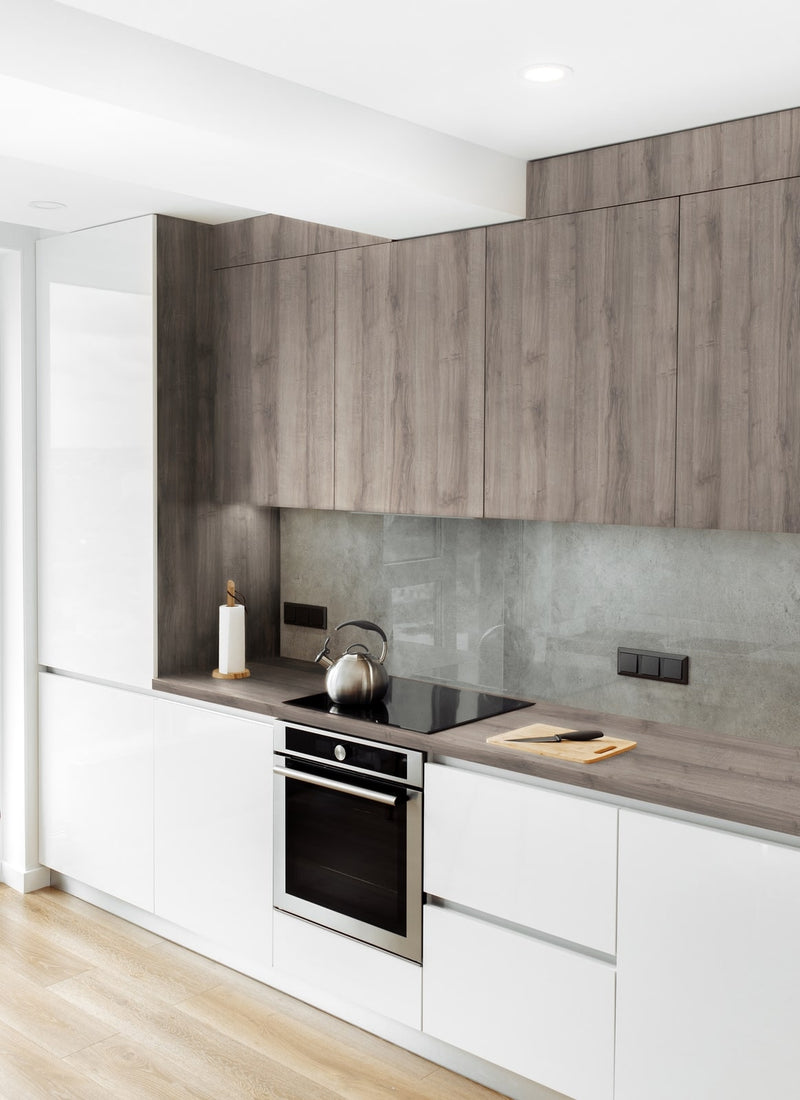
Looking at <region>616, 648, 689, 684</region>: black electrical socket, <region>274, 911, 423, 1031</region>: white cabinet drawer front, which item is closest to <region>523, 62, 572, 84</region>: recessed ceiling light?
<region>616, 648, 689, 684</region>: black electrical socket

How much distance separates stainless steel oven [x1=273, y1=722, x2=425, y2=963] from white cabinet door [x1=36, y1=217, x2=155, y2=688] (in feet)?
2.46

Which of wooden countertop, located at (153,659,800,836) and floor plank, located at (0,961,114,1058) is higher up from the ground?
wooden countertop, located at (153,659,800,836)

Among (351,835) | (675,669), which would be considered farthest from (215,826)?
(675,669)

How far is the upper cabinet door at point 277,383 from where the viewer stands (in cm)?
334

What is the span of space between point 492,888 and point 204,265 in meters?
2.25

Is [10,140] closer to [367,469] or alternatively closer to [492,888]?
[367,469]

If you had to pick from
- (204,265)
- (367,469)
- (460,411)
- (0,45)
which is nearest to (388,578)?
(367,469)

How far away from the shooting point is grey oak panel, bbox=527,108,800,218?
238cm

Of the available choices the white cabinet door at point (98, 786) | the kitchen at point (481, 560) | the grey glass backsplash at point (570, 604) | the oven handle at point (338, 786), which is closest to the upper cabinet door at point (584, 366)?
the kitchen at point (481, 560)

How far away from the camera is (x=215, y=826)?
333 centimetres

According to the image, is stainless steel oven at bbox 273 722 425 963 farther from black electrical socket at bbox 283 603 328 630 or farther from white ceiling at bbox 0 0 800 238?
white ceiling at bbox 0 0 800 238

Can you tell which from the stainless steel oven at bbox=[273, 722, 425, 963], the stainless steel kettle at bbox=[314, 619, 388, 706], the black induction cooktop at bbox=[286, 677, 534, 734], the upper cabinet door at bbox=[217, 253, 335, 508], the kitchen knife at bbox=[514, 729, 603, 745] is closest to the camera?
the kitchen knife at bbox=[514, 729, 603, 745]

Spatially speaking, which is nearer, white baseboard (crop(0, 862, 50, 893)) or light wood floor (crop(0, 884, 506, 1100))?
light wood floor (crop(0, 884, 506, 1100))

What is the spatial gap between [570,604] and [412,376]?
2.69ft
